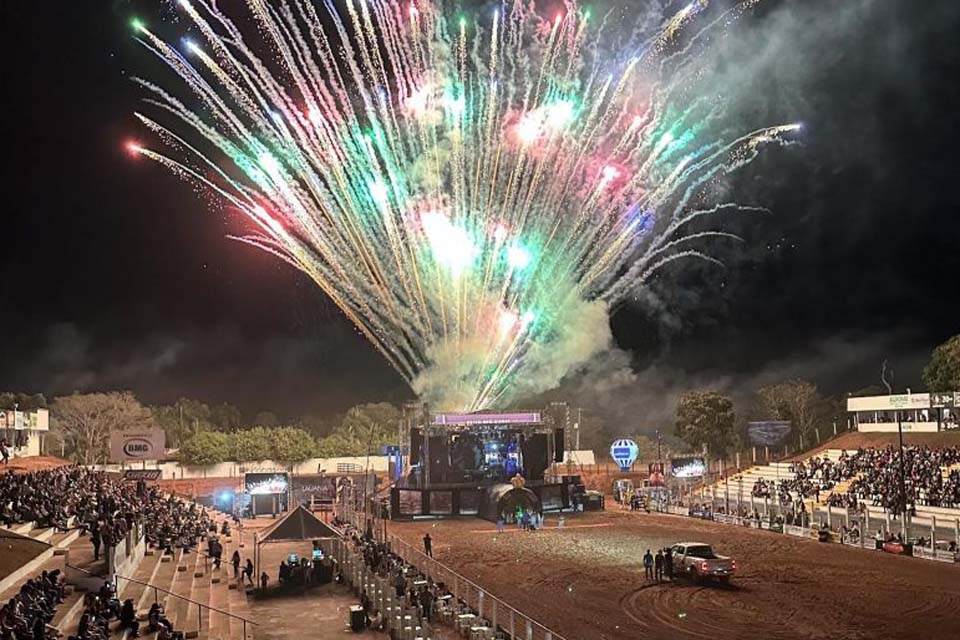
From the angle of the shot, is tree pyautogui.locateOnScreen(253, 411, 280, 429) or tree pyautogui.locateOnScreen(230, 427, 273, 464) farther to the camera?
tree pyautogui.locateOnScreen(253, 411, 280, 429)

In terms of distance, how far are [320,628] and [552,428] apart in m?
35.2

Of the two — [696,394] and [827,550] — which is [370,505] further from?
[696,394]

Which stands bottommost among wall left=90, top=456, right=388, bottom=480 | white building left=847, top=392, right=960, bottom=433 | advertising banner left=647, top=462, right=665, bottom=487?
advertising banner left=647, top=462, right=665, bottom=487

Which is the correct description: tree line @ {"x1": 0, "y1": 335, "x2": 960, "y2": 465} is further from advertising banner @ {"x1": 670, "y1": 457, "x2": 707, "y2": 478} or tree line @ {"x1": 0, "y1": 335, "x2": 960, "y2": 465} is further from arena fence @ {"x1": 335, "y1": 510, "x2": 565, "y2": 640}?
arena fence @ {"x1": 335, "y1": 510, "x2": 565, "y2": 640}

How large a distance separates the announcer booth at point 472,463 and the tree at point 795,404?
5058cm

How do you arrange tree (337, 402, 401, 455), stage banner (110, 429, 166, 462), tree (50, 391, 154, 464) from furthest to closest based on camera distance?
1. tree (337, 402, 401, 455)
2. tree (50, 391, 154, 464)
3. stage banner (110, 429, 166, 462)

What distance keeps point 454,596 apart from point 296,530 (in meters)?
7.33

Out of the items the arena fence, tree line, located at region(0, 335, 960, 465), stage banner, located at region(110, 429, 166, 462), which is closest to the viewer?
the arena fence

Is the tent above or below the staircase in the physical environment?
above

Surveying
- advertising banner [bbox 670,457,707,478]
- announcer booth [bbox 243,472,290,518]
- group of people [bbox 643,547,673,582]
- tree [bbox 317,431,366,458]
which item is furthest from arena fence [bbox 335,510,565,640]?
tree [bbox 317,431,366,458]

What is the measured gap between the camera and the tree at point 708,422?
83062 millimetres

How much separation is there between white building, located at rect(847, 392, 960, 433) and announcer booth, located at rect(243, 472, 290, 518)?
46.3 metres

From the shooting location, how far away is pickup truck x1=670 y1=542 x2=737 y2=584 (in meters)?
26.7

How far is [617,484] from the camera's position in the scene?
66.4 m
